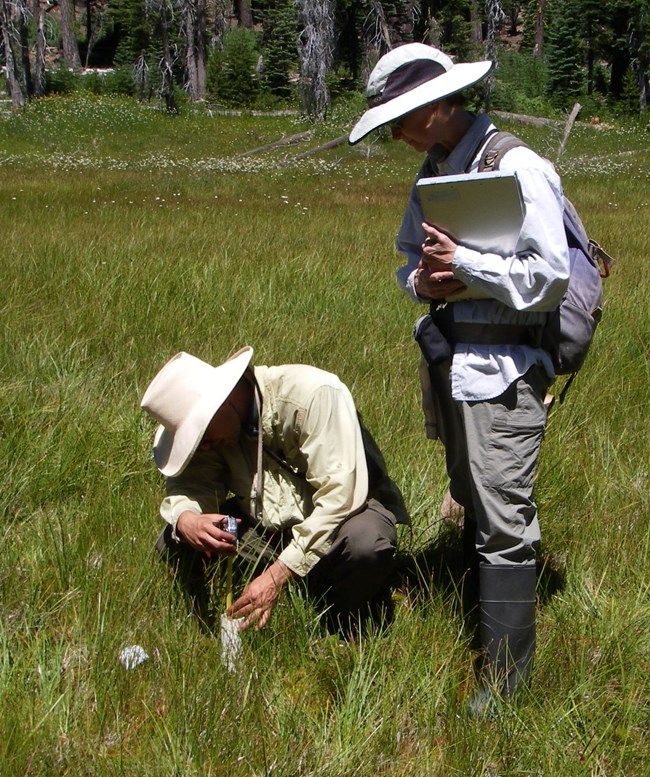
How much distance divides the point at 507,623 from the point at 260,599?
0.70 meters

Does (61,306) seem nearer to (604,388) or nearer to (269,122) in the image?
(604,388)

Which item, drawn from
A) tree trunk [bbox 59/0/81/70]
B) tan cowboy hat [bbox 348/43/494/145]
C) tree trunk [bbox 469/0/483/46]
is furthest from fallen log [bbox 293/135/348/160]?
tree trunk [bbox 59/0/81/70]

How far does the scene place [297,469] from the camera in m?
3.18

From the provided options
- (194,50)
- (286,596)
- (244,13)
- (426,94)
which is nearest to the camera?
(426,94)

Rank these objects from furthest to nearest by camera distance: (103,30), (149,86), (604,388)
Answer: (103,30) < (149,86) < (604,388)

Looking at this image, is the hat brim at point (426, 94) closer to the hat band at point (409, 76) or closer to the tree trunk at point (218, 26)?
the hat band at point (409, 76)

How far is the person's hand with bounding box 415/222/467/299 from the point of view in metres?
2.59

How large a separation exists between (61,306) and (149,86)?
124 feet

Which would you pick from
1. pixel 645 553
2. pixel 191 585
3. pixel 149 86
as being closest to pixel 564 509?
pixel 645 553

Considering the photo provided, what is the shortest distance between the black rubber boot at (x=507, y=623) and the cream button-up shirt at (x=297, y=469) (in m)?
0.49

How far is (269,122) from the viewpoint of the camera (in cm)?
3266

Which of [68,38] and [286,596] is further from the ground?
[286,596]

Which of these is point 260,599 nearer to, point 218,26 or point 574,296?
point 574,296

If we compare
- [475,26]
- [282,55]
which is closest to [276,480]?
[282,55]
